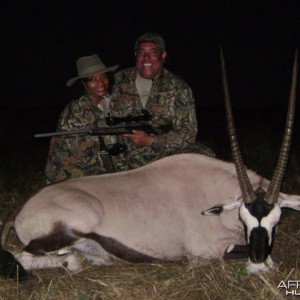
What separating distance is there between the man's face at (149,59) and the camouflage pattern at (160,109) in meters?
0.10

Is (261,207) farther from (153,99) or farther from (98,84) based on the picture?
(98,84)

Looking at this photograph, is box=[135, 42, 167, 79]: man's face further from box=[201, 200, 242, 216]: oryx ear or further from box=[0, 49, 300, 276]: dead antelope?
box=[201, 200, 242, 216]: oryx ear

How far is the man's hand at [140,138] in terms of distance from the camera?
17.7 feet

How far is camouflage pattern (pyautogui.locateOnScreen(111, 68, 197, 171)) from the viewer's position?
5.71 m

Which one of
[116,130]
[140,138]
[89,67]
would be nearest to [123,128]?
[116,130]

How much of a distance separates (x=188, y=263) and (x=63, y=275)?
955mm

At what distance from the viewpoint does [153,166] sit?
473 centimetres

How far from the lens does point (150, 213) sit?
446 centimetres

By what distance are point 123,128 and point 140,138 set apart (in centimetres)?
19

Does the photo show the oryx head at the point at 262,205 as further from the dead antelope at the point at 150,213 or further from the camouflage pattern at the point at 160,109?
the camouflage pattern at the point at 160,109

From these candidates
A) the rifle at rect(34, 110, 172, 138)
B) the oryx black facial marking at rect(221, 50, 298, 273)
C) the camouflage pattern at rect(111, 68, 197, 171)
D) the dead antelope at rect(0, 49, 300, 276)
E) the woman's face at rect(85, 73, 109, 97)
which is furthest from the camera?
the woman's face at rect(85, 73, 109, 97)

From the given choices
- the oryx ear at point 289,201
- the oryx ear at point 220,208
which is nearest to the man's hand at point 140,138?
the oryx ear at point 220,208

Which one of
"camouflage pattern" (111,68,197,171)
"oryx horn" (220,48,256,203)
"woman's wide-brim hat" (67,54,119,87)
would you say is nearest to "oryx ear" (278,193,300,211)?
"oryx horn" (220,48,256,203)

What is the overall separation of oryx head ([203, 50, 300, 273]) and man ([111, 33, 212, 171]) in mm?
1641
